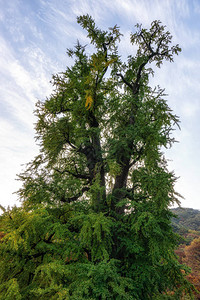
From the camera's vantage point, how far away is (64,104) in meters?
8.23

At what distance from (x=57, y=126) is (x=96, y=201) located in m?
3.40

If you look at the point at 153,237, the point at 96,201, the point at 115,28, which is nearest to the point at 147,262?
the point at 153,237

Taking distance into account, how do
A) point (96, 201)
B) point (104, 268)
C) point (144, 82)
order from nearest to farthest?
point (104, 268)
point (96, 201)
point (144, 82)

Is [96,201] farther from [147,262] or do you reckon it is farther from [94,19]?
[94,19]

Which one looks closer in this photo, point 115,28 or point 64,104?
point 115,28

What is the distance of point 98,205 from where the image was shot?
5.61 metres

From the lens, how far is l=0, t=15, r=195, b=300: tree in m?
3.29

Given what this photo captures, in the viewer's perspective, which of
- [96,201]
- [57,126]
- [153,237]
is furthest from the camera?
[57,126]

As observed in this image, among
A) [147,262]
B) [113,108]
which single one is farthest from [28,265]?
[113,108]

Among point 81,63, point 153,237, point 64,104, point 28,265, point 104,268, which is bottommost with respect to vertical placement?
point 28,265

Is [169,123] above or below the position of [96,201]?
Result: above

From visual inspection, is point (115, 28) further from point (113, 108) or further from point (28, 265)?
point (28, 265)

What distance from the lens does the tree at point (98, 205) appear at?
3.29 metres

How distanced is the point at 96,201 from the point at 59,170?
3135mm
